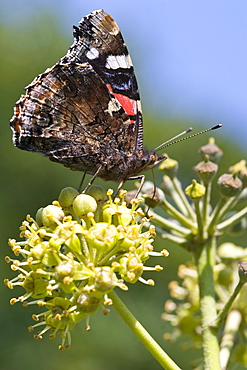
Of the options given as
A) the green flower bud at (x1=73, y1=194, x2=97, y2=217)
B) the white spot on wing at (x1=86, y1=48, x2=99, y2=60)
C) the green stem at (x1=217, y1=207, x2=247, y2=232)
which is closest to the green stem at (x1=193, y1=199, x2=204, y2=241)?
the green stem at (x1=217, y1=207, x2=247, y2=232)

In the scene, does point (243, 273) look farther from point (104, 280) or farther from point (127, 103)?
point (127, 103)

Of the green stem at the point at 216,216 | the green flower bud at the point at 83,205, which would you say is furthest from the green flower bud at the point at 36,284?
the green stem at the point at 216,216

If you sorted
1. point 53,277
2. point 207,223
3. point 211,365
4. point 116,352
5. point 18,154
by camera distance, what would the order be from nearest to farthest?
point 53,277, point 211,365, point 207,223, point 116,352, point 18,154

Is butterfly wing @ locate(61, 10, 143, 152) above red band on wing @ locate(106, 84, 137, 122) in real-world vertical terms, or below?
above

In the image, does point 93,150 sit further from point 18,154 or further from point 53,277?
point 18,154

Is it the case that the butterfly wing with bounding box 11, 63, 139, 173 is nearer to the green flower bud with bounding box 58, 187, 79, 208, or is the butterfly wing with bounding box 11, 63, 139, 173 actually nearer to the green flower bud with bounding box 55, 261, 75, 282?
the green flower bud with bounding box 58, 187, 79, 208

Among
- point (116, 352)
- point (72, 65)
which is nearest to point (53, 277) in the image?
point (72, 65)
